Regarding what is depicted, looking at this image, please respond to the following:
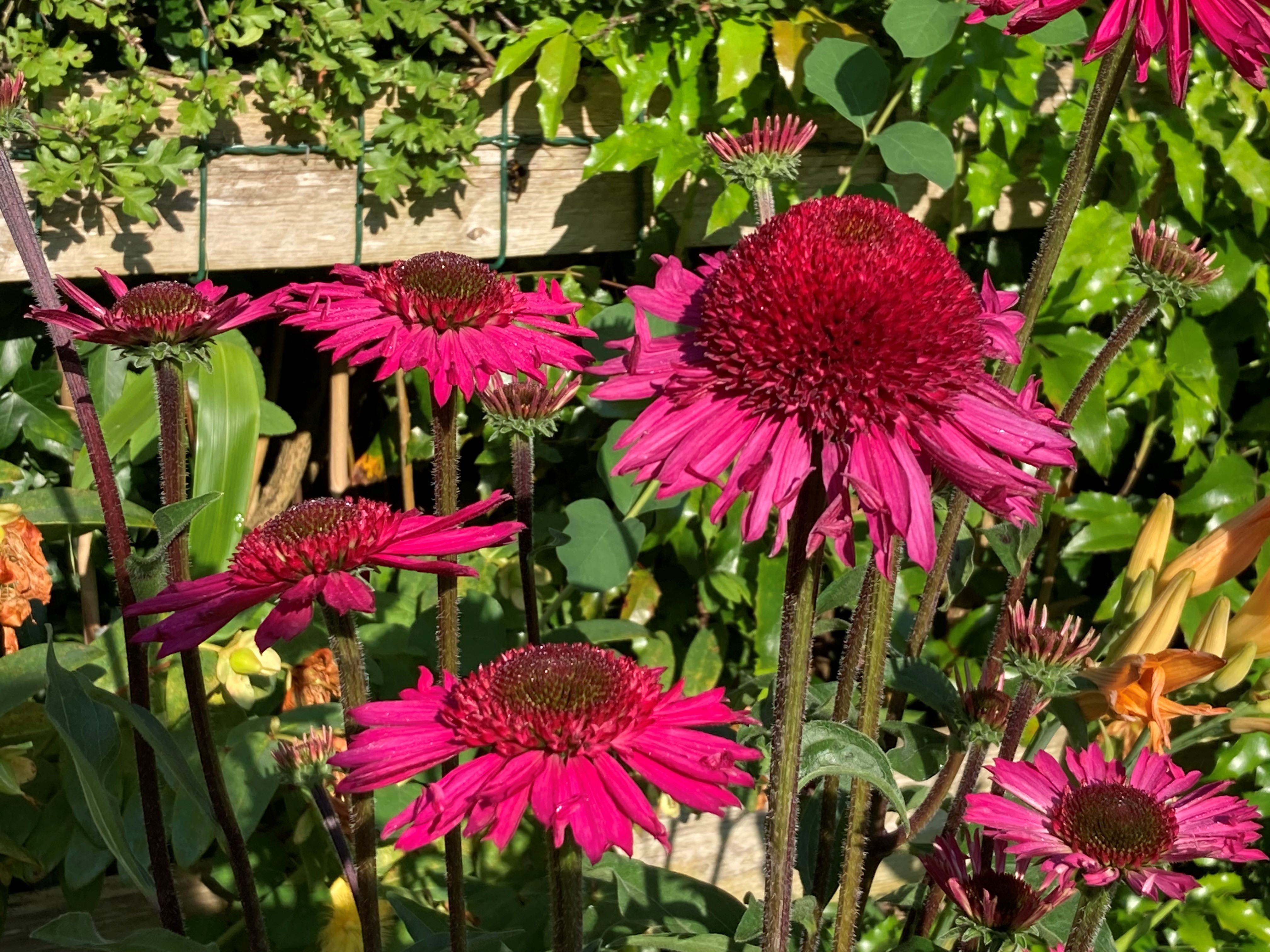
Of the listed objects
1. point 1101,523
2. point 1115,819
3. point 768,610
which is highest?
point 1115,819

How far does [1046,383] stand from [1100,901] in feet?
3.96

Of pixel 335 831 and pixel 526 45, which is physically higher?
pixel 526 45

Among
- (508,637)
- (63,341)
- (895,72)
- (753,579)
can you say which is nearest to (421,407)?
(508,637)

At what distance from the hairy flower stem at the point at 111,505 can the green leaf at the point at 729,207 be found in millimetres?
1113

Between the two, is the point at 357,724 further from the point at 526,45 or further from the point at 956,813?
the point at 526,45

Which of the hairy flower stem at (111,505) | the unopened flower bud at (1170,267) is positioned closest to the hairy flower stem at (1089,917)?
the unopened flower bud at (1170,267)

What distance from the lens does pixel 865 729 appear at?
1021 mm

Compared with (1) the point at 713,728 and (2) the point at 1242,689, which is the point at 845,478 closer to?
(1) the point at 713,728

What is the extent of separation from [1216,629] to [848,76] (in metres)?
0.79

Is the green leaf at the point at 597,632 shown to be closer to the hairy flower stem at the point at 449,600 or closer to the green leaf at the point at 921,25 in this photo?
the hairy flower stem at the point at 449,600

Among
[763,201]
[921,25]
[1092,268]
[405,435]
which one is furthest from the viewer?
[405,435]

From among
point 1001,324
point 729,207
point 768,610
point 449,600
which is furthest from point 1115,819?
point 729,207

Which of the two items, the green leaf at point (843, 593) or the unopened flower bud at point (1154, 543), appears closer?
the green leaf at point (843, 593)

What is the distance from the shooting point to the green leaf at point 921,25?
59.4 inches
